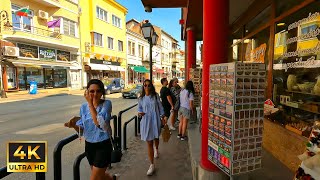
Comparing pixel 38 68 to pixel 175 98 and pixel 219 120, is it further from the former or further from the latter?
pixel 219 120

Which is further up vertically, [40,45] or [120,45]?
[120,45]

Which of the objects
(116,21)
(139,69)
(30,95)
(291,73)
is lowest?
(30,95)

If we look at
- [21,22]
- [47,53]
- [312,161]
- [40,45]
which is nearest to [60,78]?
[47,53]

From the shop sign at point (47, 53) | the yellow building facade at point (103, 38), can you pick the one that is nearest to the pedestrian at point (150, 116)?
the shop sign at point (47, 53)

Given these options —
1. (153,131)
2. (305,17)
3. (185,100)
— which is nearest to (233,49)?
(185,100)

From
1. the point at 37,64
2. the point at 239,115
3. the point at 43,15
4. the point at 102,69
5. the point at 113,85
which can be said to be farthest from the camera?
the point at 102,69

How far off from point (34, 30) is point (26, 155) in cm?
2466

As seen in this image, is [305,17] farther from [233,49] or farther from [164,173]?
[233,49]

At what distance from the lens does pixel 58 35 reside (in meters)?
26.0

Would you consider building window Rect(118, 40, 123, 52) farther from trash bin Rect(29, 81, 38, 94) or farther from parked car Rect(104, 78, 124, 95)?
trash bin Rect(29, 81, 38, 94)

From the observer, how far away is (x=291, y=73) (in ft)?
15.3

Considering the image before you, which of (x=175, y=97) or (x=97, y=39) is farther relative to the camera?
(x=97, y=39)

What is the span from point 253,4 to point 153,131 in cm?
446

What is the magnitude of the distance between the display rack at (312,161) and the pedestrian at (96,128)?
2176 mm
